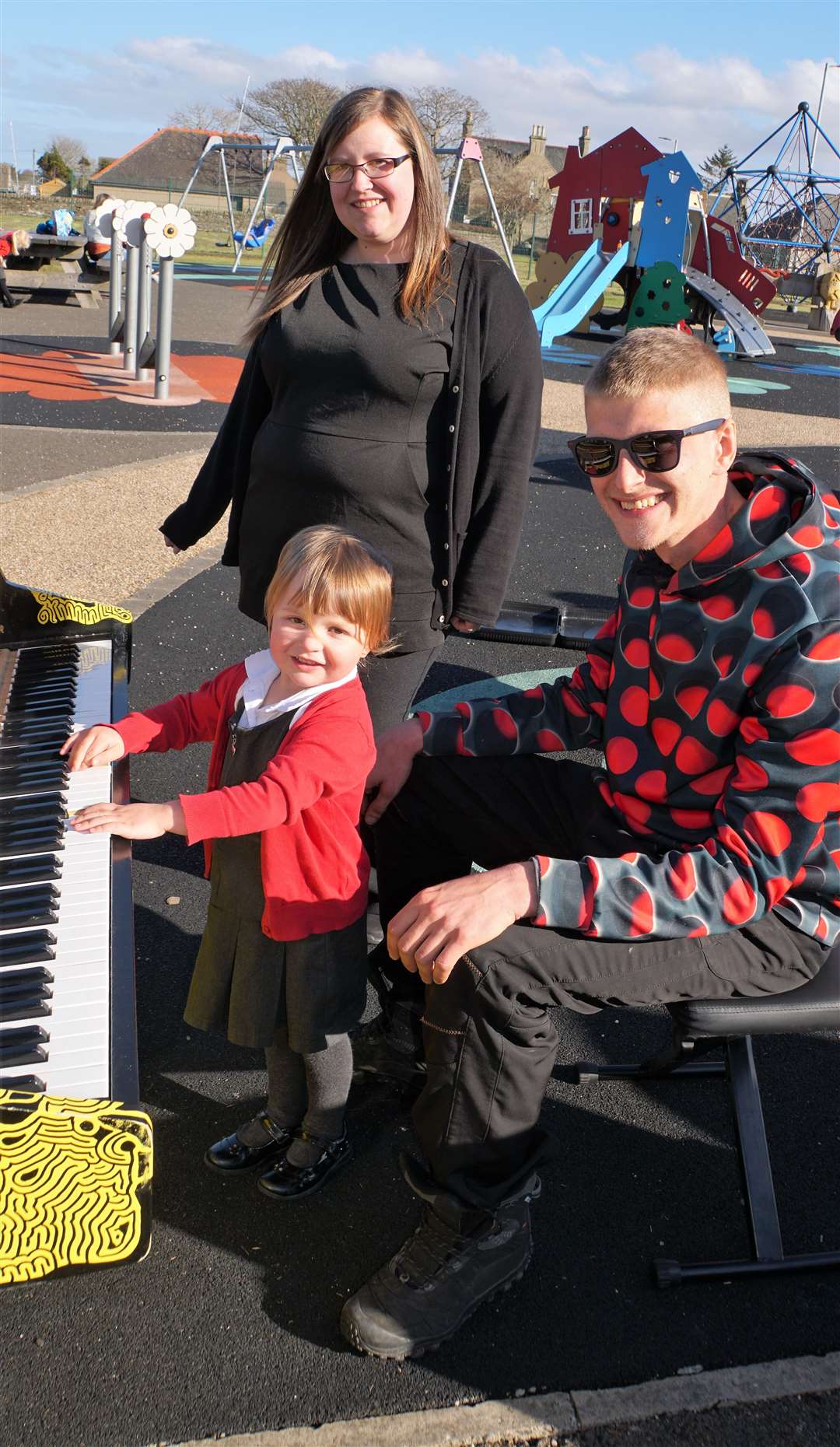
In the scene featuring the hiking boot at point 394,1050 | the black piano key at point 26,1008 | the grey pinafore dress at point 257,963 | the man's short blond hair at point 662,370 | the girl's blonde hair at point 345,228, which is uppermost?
the girl's blonde hair at point 345,228

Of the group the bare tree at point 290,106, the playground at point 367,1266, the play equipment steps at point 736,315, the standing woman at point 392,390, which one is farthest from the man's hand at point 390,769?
the bare tree at point 290,106

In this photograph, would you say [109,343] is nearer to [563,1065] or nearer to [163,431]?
[163,431]

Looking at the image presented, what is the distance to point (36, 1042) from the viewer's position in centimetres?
150

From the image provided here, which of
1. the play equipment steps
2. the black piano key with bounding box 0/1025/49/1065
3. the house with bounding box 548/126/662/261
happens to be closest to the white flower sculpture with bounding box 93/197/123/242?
the house with bounding box 548/126/662/261

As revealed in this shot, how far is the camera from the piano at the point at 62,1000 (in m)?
1.30

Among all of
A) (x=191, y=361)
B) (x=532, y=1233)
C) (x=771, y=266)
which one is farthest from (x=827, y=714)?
(x=771, y=266)

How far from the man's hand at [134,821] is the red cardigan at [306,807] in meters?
0.04

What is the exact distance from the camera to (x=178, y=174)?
51656mm

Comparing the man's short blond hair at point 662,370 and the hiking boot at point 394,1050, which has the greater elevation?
the man's short blond hair at point 662,370

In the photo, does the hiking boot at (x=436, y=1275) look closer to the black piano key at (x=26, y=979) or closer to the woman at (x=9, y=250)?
the black piano key at (x=26, y=979)

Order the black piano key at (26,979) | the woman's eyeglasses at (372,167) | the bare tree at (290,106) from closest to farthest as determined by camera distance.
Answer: the black piano key at (26,979) < the woman's eyeglasses at (372,167) < the bare tree at (290,106)

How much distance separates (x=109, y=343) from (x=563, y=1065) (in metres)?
13.7

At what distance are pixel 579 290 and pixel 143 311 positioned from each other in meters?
7.32

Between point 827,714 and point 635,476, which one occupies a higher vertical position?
point 635,476
